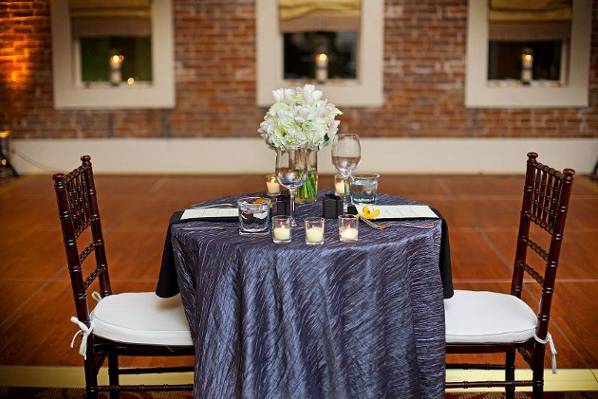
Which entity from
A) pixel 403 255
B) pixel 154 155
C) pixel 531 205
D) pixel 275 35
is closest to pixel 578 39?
pixel 275 35

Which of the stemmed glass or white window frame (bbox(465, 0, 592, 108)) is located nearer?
the stemmed glass

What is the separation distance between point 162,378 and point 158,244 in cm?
229

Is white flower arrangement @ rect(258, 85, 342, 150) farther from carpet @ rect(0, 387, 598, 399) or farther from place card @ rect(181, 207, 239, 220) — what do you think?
carpet @ rect(0, 387, 598, 399)

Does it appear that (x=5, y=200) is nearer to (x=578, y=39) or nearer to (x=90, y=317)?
(x=90, y=317)

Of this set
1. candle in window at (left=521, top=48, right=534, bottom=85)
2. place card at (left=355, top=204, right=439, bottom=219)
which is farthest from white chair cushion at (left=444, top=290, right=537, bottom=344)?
candle in window at (left=521, top=48, right=534, bottom=85)

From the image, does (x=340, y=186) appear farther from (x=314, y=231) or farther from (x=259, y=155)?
(x=259, y=155)

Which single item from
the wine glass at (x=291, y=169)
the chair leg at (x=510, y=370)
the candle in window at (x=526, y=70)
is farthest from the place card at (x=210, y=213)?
the candle in window at (x=526, y=70)

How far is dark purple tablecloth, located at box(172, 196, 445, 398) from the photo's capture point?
2.46 metres

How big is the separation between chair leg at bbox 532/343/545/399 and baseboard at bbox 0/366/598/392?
0.51 metres

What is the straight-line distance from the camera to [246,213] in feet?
8.54

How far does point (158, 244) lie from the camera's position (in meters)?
5.63

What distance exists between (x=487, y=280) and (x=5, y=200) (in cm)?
421

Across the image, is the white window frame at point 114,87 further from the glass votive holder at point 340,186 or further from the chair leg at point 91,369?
the chair leg at point 91,369

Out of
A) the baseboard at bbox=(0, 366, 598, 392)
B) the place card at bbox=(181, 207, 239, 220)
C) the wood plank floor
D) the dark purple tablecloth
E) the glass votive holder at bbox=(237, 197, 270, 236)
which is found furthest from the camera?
the wood plank floor
